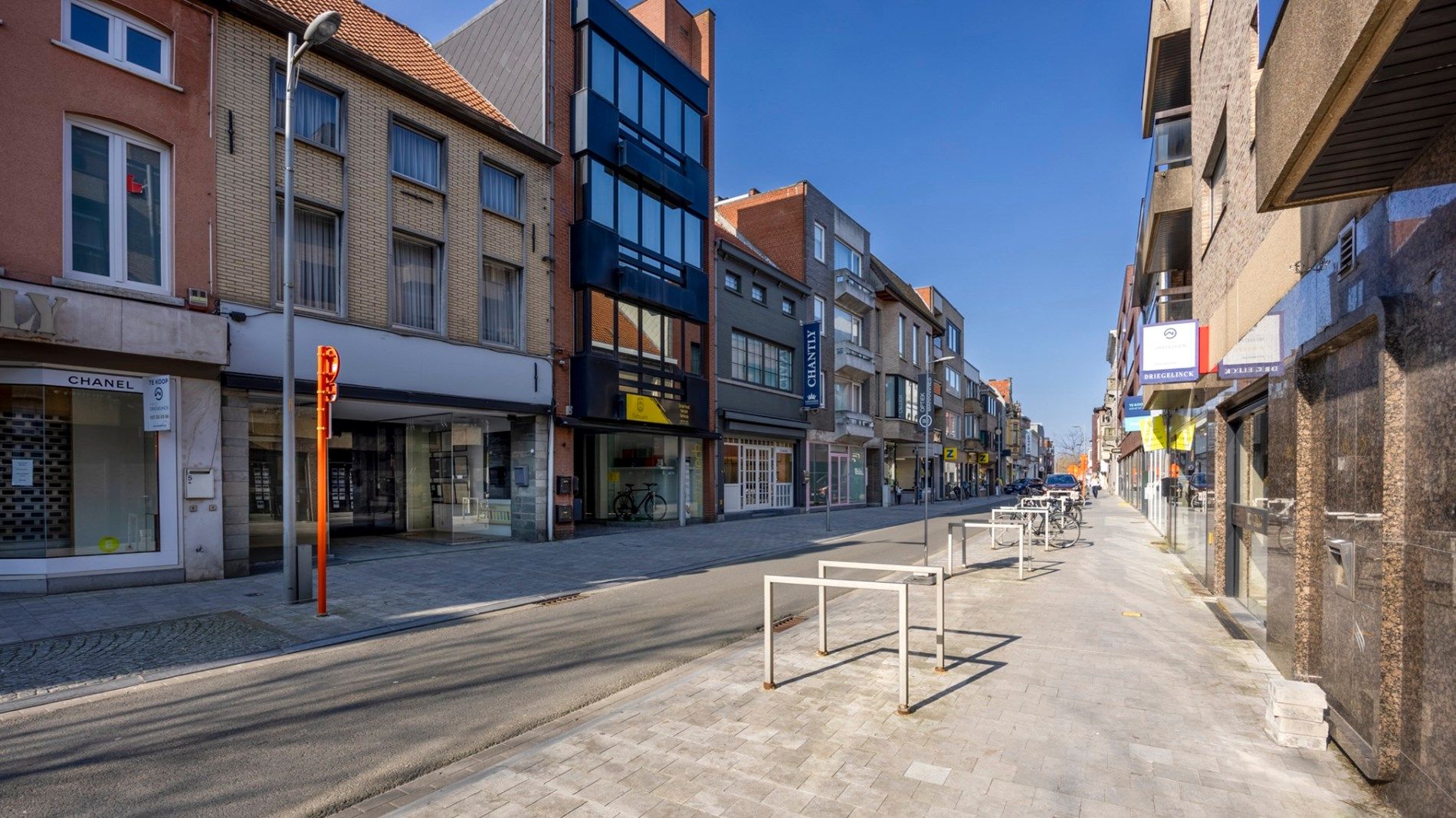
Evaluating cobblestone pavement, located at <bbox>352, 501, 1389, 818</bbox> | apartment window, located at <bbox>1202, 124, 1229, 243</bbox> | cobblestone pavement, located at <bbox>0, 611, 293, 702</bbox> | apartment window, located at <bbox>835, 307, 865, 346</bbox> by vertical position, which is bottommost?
cobblestone pavement, located at <bbox>0, 611, 293, 702</bbox>

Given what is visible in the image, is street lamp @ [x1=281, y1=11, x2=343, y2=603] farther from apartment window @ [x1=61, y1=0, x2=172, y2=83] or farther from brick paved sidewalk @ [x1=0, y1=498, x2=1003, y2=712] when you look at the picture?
apartment window @ [x1=61, y1=0, x2=172, y2=83]

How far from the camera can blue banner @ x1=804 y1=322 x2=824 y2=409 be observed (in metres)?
28.5

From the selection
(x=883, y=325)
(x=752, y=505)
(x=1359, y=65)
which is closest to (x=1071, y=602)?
(x=1359, y=65)

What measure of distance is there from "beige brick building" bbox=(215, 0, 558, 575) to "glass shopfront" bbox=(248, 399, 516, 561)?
5cm

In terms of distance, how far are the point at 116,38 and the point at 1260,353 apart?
49.6 ft

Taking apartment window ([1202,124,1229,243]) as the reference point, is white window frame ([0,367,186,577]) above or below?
below

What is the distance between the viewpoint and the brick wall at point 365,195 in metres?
11.0

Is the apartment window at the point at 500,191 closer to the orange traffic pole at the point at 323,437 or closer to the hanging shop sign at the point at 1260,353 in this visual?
the orange traffic pole at the point at 323,437

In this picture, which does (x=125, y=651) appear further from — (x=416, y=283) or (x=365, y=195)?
(x=365, y=195)

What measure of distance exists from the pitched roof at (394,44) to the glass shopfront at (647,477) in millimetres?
10083

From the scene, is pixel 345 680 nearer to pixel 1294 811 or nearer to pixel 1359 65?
pixel 1294 811

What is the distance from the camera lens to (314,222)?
1247 cm

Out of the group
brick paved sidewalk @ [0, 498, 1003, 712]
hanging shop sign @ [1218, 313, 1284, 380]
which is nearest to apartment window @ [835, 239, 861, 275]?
brick paved sidewalk @ [0, 498, 1003, 712]

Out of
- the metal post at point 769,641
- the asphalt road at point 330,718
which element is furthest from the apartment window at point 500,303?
the metal post at point 769,641
